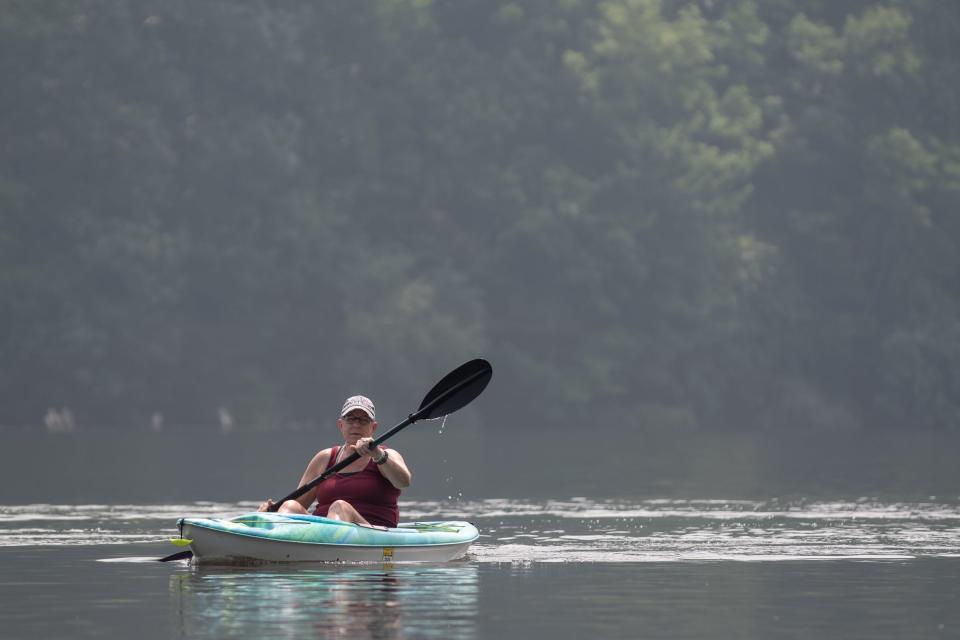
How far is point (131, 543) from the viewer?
2367 centimetres

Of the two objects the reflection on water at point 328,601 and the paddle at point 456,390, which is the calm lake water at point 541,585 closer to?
the reflection on water at point 328,601

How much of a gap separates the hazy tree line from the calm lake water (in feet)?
143

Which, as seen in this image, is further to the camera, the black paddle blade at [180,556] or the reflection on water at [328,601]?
the black paddle blade at [180,556]

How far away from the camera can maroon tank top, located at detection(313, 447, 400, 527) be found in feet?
69.3

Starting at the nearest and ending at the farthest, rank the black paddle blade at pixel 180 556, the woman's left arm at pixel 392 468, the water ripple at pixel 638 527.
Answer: the woman's left arm at pixel 392 468 < the black paddle blade at pixel 180 556 < the water ripple at pixel 638 527

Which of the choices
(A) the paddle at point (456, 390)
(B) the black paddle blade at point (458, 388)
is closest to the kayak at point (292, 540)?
(A) the paddle at point (456, 390)

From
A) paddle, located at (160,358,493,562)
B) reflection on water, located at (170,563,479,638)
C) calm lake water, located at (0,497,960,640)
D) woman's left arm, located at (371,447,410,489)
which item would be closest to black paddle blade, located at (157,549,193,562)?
calm lake water, located at (0,497,960,640)

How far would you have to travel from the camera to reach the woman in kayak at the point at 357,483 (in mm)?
20875

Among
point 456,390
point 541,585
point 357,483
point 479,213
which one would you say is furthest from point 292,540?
point 479,213

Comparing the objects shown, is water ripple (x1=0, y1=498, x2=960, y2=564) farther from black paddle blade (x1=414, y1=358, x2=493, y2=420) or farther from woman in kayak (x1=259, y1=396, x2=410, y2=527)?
black paddle blade (x1=414, y1=358, x2=493, y2=420)

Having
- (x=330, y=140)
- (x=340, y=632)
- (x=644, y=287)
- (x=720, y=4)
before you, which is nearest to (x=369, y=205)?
(x=330, y=140)

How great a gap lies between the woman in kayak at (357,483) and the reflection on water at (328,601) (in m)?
0.71

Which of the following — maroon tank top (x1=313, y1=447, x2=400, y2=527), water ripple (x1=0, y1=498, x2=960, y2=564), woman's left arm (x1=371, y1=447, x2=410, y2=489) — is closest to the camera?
woman's left arm (x1=371, y1=447, x2=410, y2=489)

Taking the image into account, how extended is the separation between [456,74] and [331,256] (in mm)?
7391
